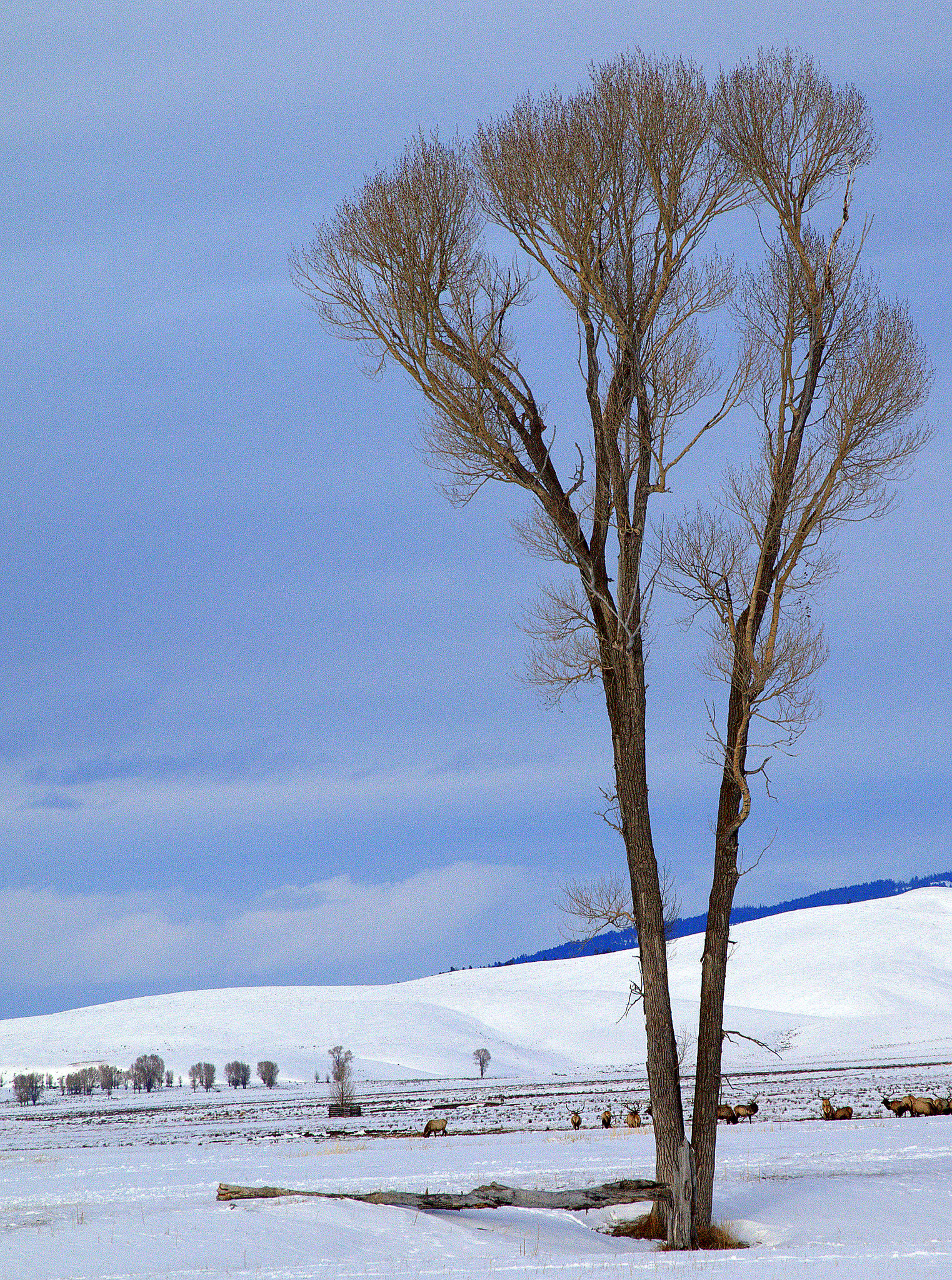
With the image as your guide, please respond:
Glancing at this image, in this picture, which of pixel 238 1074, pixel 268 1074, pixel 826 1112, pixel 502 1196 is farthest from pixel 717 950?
pixel 238 1074

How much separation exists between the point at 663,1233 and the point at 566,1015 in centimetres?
7557

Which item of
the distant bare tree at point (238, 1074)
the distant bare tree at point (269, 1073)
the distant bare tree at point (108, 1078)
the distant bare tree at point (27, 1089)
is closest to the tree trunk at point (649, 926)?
the distant bare tree at point (269, 1073)

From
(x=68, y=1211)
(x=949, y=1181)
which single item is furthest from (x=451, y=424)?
(x=949, y=1181)

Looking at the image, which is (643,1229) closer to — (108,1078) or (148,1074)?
(148,1074)

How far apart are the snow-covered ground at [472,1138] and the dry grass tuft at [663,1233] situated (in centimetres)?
19

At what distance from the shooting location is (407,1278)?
9203 millimetres

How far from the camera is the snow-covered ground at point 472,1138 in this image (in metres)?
10.5

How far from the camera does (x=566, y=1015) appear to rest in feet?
279

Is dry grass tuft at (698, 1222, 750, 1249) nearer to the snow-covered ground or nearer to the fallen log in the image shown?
the snow-covered ground

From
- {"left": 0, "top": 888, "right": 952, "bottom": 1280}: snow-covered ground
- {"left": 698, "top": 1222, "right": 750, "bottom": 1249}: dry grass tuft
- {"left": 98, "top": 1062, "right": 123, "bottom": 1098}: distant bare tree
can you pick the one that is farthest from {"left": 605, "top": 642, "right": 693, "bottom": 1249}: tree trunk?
{"left": 98, "top": 1062, "right": 123, "bottom": 1098}: distant bare tree

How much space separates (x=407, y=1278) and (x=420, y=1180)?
325 inches

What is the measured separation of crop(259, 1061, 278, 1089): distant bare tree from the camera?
64188 millimetres

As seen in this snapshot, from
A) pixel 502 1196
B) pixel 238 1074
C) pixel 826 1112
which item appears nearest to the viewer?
pixel 502 1196

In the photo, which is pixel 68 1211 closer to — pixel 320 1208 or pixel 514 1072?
pixel 320 1208
